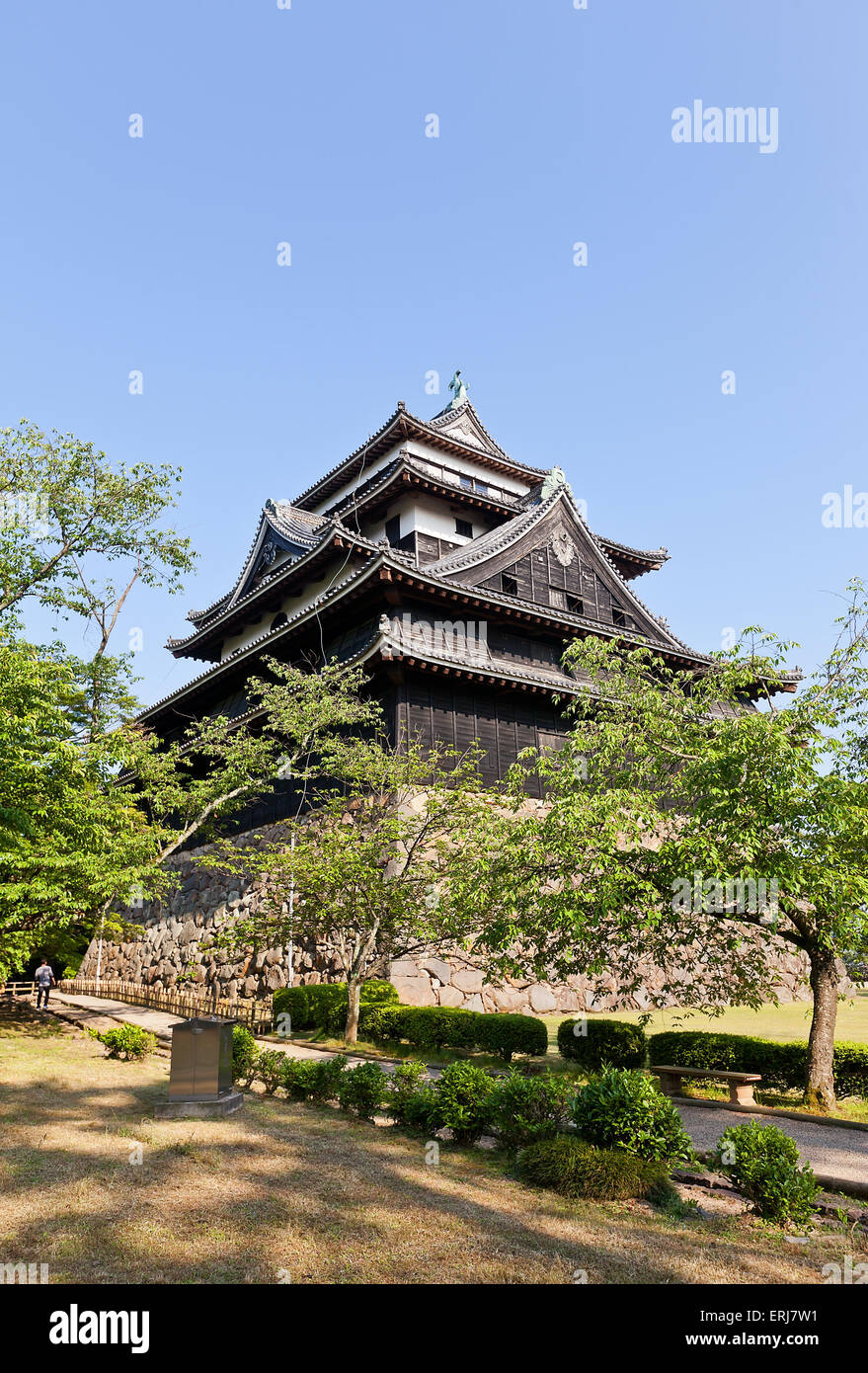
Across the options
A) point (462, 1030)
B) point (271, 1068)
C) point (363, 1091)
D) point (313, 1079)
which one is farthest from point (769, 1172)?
point (462, 1030)

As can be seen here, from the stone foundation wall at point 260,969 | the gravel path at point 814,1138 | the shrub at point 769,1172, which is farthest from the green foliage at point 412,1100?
the stone foundation wall at point 260,969

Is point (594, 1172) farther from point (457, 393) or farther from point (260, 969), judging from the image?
point (457, 393)

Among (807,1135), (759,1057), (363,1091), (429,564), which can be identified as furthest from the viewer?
(429,564)

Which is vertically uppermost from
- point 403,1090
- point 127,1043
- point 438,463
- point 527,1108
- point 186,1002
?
point 438,463

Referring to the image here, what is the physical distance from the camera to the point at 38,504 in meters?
22.1

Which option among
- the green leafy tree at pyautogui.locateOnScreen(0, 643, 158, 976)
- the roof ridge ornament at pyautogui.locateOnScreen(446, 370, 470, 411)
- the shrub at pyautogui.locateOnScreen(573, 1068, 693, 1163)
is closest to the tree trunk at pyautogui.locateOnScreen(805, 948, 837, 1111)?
the shrub at pyautogui.locateOnScreen(573, 1068, 693, 1163)

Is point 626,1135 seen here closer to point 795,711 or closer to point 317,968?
point 795,711

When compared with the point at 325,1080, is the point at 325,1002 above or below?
below

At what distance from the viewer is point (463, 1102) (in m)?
9.32

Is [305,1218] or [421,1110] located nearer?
[305,1218]

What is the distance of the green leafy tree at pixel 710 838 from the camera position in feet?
33.1

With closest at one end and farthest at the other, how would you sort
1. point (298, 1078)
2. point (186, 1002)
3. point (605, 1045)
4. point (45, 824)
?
1. point (298, 1078)
2. point (605, 1045)
3. point (45, 824)
4. point (186, 1002)

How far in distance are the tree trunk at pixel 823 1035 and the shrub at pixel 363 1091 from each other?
619cm

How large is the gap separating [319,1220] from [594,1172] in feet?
8.75
